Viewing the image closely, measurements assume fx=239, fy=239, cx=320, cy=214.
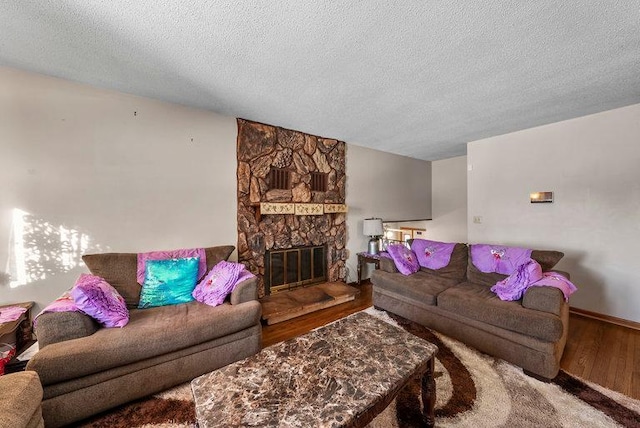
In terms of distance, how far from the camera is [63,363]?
1351 millimetres

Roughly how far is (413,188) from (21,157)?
5.34 m

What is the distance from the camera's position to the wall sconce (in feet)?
10.1

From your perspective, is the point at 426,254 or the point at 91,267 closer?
the point at 91,267

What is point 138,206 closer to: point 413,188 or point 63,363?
point 63,363

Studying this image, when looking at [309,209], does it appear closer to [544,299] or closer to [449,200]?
[544,299]

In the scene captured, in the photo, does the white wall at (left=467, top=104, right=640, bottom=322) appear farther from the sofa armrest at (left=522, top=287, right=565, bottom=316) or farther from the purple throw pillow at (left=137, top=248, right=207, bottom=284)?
the purple throw pillow at (left=137, top=248, right=207, bottom=284)

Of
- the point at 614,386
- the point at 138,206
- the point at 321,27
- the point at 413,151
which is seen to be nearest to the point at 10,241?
the point at 138,206

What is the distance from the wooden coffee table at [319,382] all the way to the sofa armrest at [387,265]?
143 centimetres

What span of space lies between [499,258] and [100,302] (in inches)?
142

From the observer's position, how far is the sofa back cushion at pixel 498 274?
2.35 meters

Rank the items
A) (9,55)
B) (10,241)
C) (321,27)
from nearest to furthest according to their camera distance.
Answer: (321,27) < (9,55) < (10,241)

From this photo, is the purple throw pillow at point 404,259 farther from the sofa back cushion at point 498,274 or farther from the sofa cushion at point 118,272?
the sofa cushion at point 118,272

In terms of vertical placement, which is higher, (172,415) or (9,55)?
(9,55)

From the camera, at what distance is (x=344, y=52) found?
66.8 inches
